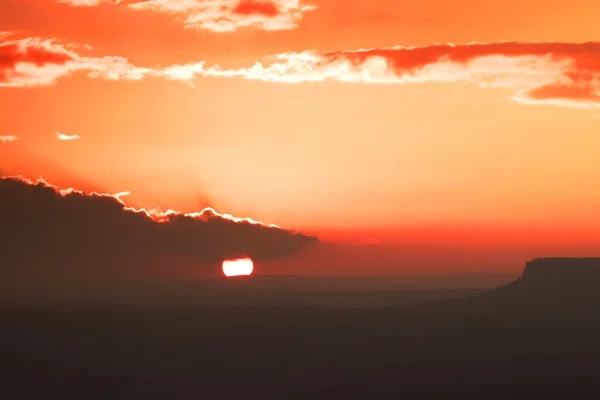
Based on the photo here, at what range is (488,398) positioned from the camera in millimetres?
160750

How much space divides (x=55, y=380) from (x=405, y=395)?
8705 centimetres

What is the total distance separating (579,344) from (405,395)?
5473 centimetres

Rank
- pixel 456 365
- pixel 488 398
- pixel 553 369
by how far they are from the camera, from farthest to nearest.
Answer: pixel 456 365 < pixel 553 369 < pixel 488 398

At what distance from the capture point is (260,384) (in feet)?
632

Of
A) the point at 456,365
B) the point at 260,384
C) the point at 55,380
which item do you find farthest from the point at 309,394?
the point at 55,380

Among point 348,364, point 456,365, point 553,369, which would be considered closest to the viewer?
point 553,369

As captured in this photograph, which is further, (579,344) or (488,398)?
(579,344)

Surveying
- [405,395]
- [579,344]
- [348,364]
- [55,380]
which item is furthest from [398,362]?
[55,380]

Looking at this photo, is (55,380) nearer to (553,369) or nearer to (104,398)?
(104,398)

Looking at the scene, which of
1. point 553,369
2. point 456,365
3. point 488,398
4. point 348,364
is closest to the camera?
point 488,398

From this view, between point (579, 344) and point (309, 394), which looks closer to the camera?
point (309, 394)

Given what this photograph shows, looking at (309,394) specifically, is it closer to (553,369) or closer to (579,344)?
(553,369)

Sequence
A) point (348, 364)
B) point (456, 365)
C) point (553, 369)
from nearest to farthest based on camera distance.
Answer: point (553, 369)
point (456, 365)
point (348, 364)

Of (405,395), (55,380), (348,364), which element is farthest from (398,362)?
(55,380)
